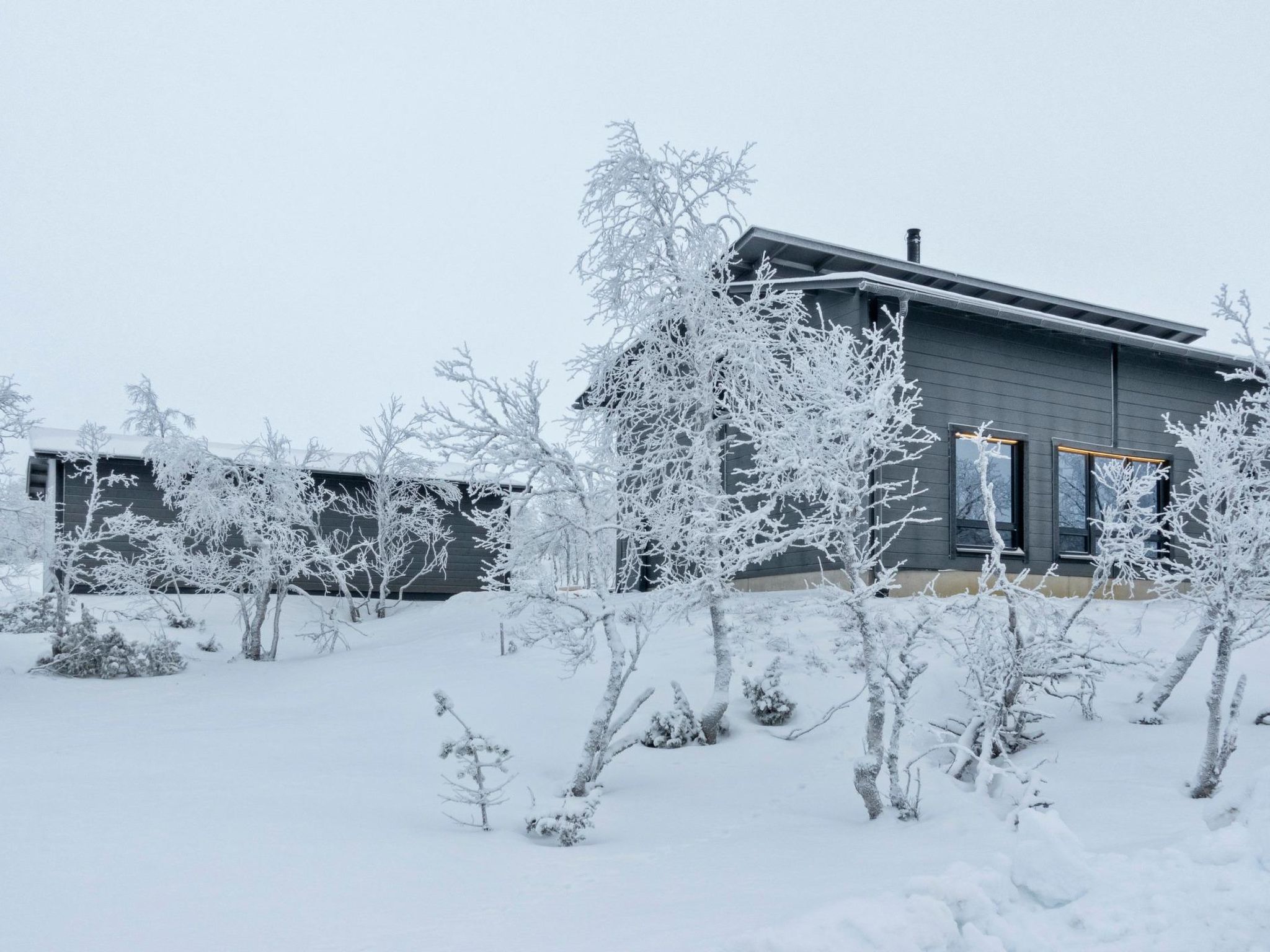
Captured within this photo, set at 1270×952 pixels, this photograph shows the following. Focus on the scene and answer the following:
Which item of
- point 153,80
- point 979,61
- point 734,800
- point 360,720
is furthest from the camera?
point 153,80

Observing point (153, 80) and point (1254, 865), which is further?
point (153, 80)

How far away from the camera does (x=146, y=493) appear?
23.1m

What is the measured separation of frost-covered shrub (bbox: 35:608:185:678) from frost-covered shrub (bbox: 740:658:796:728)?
34.2 ft

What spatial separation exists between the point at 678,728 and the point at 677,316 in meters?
4.27

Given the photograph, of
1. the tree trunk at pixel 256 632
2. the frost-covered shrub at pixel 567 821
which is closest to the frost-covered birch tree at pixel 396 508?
the tree trunk at pixel 256 632

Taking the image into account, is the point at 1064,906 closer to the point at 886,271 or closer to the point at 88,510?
the point at 886,271

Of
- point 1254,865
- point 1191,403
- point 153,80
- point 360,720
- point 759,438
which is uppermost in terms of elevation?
point 153,80

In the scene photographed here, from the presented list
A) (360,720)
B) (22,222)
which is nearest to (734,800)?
(360,720)

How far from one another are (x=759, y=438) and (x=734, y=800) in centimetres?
303

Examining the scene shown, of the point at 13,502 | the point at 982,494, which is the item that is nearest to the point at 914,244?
the point at 982,494

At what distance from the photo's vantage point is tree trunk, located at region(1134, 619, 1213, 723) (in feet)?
29.1

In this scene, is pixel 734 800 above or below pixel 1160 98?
below

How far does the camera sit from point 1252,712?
29.5 feet

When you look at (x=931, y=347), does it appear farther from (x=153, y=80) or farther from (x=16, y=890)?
(x=153, y=80)
